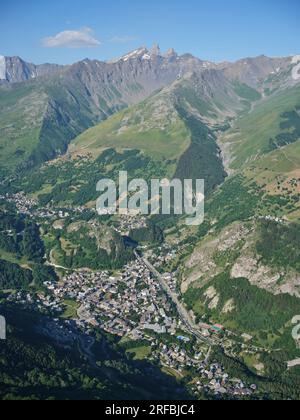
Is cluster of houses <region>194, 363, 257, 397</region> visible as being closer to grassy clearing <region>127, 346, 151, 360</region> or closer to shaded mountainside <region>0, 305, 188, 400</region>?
shaded mountainside <region>0, 305, 188, 400</region>

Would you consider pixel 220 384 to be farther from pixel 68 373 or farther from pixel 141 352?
pixel 68 373

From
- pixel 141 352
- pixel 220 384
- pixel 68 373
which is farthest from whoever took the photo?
pixel 141 352

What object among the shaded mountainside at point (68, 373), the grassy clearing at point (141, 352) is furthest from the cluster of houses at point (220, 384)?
the grassy clearing at point (141, 352)

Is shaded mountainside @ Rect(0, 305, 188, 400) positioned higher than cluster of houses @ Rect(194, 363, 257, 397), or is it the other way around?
shaded mountainside @ Rect(0, 305, 188, 400)

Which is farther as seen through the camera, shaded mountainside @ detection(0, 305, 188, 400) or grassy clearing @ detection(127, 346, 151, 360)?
grassy clearing @ detection(127, 346, 151, 360)

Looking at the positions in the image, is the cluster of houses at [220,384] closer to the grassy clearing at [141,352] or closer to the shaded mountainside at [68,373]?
the shaded mountainside at [68,373]

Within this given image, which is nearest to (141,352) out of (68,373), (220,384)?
(220,384)

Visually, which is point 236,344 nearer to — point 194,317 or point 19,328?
point 194,317

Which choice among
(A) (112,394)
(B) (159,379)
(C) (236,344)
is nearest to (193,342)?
(C) (236,344)

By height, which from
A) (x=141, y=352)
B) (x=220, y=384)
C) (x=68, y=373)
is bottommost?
(x=220, y=384)

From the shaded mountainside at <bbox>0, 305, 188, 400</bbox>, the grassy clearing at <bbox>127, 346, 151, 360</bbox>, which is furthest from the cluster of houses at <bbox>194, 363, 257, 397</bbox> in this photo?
the grassy clearing at <bbox>127, 346, 151, 360</bbox>

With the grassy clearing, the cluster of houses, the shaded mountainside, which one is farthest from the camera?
the grassy clearing
